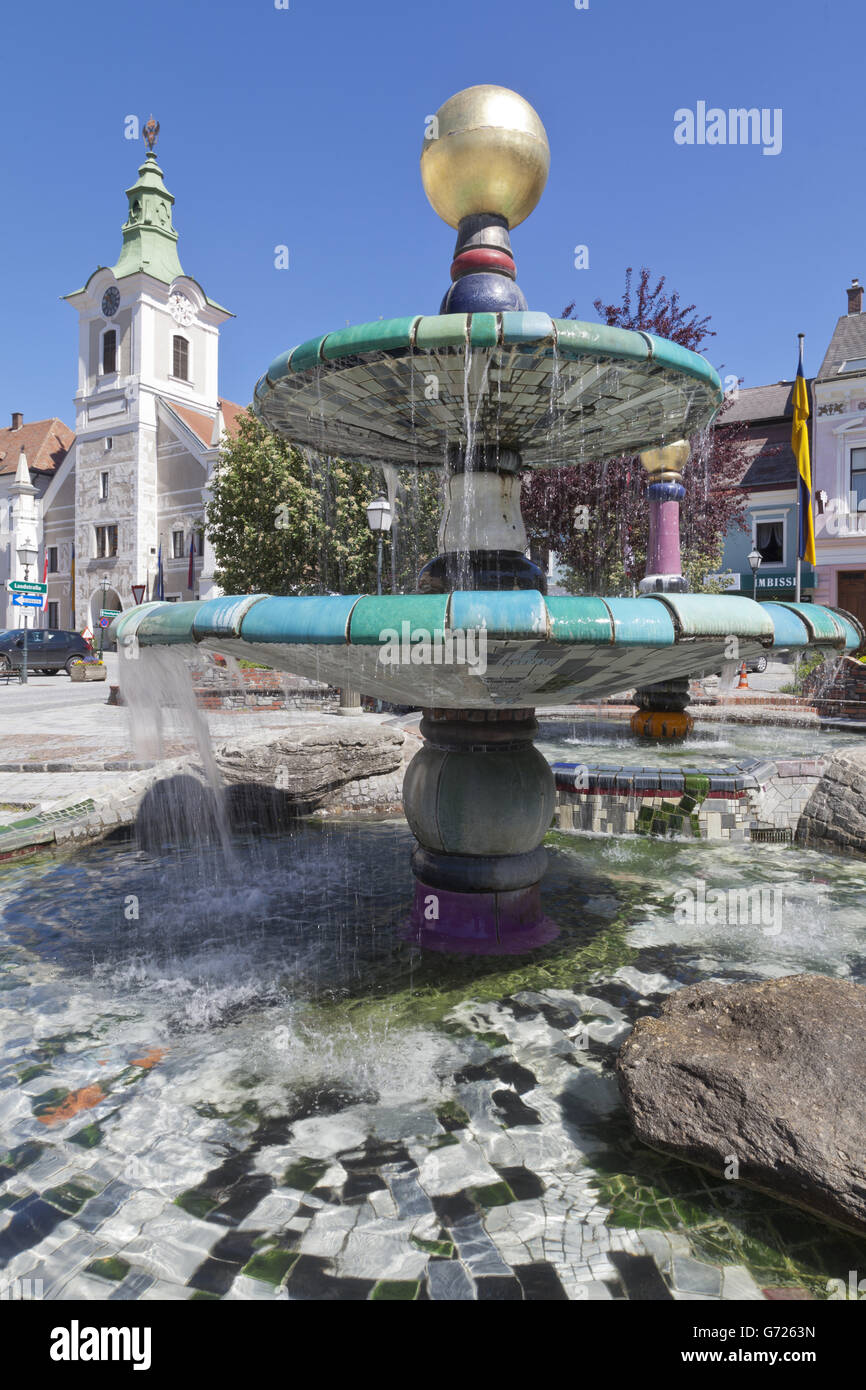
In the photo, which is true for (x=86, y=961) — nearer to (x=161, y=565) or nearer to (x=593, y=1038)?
(x=593, y=1038)

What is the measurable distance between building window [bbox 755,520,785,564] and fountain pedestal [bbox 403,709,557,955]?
30.2 metres

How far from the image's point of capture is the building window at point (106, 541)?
42531 mm

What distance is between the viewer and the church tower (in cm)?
4081

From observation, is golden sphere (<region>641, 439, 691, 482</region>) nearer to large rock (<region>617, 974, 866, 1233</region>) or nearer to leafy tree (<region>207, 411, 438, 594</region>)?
large rock (<region>617, 974, 866, 1233</region>)

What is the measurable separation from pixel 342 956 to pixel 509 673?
6.41 feet

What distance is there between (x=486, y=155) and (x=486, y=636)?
2.85m

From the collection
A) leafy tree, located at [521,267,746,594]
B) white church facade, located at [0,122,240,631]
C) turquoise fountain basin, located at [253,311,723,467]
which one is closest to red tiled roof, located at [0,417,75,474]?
white church facade, located at [0,122,240,631]

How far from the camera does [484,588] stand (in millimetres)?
4203

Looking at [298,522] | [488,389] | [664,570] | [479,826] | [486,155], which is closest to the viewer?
[488,389]

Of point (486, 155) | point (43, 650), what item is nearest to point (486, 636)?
point (486, 155)

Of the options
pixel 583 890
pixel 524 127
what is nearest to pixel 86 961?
pixel 583 890

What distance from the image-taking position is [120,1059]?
3.08m

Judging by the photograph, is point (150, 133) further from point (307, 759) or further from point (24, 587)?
point (307, 759)
